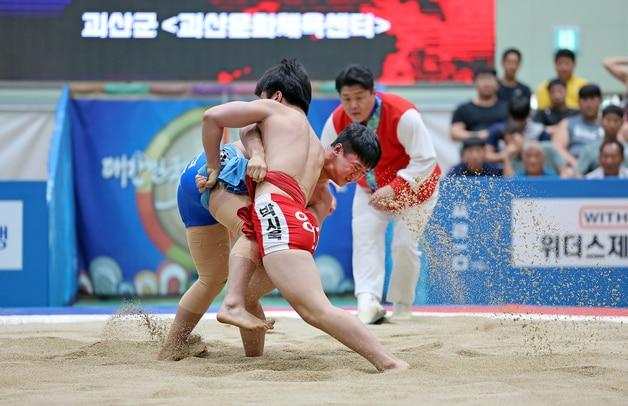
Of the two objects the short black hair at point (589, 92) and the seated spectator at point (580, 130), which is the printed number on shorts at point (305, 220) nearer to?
the seated spectator at point (580, 130)

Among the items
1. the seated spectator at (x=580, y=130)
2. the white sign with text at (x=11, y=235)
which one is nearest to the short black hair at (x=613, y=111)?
the seated spectator at (x=580, y=130)

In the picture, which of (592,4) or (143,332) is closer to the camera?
(143,332)

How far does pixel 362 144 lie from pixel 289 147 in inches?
11.2

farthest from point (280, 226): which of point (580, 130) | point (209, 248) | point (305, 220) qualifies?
point (580, 130)

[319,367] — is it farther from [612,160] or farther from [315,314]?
[612,160]

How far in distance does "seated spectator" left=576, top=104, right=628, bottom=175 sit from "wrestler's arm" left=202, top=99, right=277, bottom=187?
4.41 m

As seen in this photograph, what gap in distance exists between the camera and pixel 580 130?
7.76 m

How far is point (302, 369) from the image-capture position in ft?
11.9

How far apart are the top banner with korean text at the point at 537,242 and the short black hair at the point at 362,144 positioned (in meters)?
2.67

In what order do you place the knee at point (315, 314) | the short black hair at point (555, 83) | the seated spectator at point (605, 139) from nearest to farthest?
the knee at point (315, 314)
the seated spectator at point (605, 139)
the short black hair at point (555, 83)

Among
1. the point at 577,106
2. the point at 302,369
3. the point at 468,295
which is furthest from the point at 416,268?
the point at 577,106

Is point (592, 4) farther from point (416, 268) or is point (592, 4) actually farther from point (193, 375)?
point (193, 375)

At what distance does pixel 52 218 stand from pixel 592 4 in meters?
5.81

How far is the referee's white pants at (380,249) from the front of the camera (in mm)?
5527
